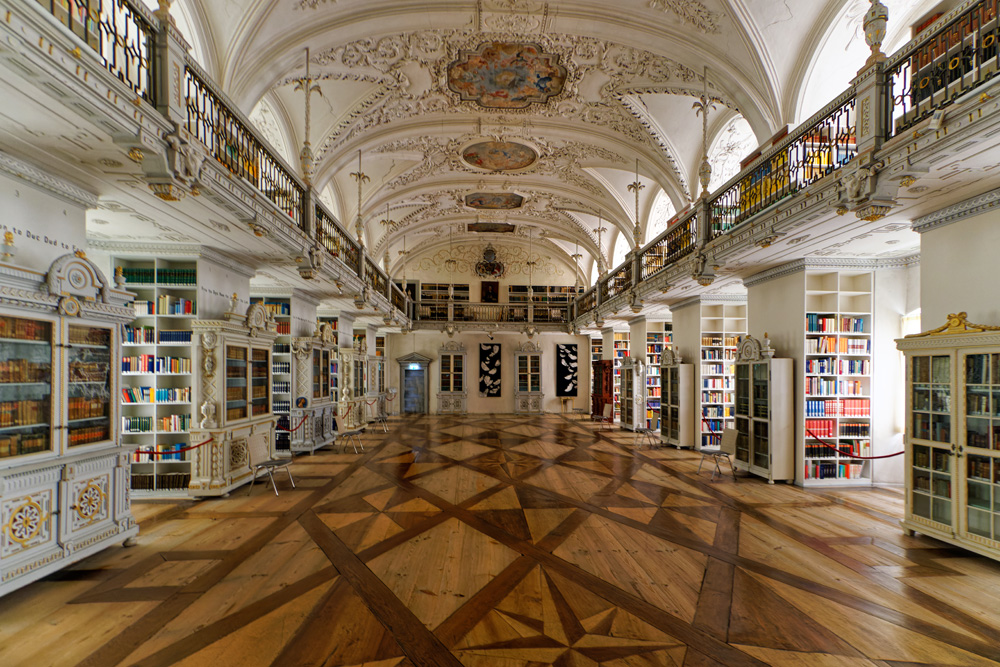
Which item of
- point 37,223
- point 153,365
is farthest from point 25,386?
point 153,365

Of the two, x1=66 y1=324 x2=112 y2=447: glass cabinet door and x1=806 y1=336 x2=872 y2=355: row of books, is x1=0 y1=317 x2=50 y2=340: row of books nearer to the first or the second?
x1=66 y1=324 x2=112 y2=447: glass cabinet door

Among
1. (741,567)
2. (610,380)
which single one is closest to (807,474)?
(741,567)

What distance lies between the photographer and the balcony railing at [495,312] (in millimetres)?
18875

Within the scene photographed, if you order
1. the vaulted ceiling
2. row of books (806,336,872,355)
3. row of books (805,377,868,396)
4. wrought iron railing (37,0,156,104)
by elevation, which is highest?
the vaulted ceiling

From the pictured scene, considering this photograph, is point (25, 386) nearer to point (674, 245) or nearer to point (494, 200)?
point (674, 245)

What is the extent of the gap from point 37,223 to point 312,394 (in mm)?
6570

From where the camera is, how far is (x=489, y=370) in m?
19.3

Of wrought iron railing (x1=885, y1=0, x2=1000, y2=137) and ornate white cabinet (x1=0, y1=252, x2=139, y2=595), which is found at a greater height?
wrought iron railing (x1=885, y1=0, x2=1000, y2=137)

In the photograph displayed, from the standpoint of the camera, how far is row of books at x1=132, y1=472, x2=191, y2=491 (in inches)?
255

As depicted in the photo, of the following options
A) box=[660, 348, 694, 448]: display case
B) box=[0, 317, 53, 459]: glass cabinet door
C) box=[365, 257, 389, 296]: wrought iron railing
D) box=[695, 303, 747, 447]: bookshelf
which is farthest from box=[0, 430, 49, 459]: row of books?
box=[695, 303, 747, 447]: bookshelf

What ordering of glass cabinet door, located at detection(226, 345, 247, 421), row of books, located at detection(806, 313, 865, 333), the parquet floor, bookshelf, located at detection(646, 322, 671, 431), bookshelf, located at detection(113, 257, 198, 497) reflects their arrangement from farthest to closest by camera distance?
bookshelf, located at detection(646, 322, 671, 431) < row of books, located at detection(806, 313, 865, 333) < glass cabinet door, located at detection(226, 345, 247, 421) < bookshelf, located at detection(113, 257, 198, 497) < the parquet floor

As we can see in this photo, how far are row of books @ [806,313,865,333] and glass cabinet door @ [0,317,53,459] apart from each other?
962 centimetres

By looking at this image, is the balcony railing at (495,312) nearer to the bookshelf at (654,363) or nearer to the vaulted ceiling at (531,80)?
the bookshelf at (654,363)

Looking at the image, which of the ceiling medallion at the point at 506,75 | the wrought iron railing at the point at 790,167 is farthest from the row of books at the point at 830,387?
the ceiling medallion at the point at 506,75
